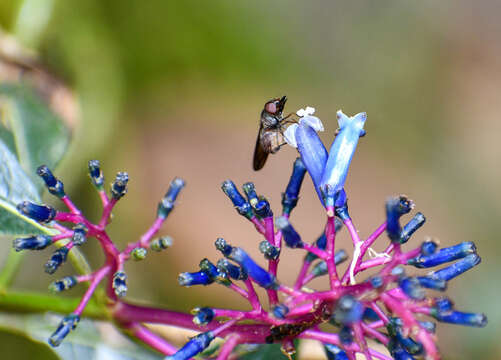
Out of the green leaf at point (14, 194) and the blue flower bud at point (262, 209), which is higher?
the blue flower bud at point (262, 209)

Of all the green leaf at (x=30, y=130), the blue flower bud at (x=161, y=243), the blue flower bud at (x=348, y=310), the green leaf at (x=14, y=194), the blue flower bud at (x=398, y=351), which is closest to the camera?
the blue flower bud at (x=348, y=310)

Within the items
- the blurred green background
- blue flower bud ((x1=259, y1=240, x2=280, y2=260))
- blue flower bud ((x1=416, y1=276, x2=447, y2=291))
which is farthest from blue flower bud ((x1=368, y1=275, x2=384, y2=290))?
the blurred green background

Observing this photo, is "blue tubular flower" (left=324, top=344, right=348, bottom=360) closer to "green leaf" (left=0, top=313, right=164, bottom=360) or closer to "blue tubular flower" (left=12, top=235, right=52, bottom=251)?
"green leaf" (left=0, top=313, right=164, bottom=360)

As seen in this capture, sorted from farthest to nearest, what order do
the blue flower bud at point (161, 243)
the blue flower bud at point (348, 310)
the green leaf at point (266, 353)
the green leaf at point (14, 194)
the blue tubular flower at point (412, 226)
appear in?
the green leaf at point (266, 353)
the green leaf at point (14, 194)
the blue flower bud at point (161, 243)
the blue tubular flower at point (412, 226)
the blue flower bud at point (348, 310)

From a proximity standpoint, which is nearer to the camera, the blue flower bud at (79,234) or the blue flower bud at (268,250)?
the blue flower bud at (268,250)

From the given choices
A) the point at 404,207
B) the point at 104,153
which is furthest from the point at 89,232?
the point at 104,153

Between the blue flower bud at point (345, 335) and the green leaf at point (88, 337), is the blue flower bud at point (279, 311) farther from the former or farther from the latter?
the green leaf at point (88, 337)

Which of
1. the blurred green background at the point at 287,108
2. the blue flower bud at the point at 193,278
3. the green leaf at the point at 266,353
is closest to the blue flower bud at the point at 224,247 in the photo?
the blue flower bud at the point at 193,278

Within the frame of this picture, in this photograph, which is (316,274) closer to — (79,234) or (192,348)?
(192,348)
